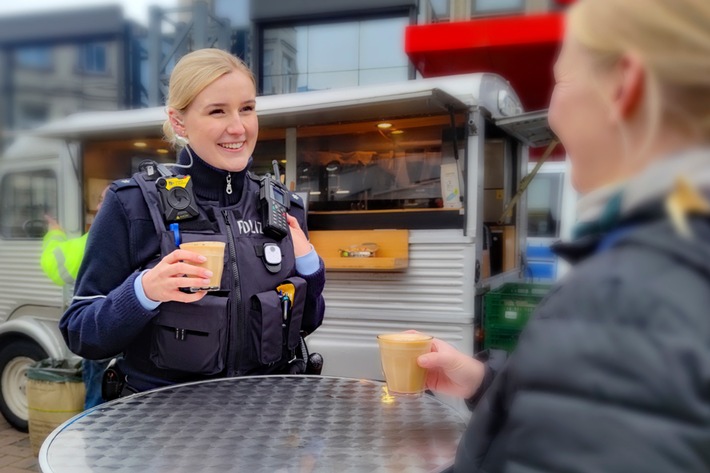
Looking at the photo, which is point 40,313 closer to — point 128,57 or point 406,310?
point 406,310

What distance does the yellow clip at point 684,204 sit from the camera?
575 mm

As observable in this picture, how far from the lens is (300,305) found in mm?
1947

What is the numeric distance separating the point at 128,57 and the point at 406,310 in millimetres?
8436

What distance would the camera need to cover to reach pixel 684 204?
0.58m

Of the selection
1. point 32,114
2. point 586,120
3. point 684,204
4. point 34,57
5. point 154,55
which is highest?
point 154,55

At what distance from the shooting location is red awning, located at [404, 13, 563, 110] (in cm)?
667

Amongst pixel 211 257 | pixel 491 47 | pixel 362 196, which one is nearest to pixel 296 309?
pixel 211 257

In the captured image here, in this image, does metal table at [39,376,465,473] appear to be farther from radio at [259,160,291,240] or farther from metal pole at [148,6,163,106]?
metal pole at [148,6,163,106]

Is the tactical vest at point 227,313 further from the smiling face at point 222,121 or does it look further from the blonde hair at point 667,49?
the blonde hair at point 667,49

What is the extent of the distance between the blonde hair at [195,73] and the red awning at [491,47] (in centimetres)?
552

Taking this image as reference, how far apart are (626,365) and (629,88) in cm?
31

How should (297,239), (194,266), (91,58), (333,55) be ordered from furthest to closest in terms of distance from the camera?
(333,55)
(91,58)
(297,239)
(194,266)

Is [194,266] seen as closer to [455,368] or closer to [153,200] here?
[153,200]

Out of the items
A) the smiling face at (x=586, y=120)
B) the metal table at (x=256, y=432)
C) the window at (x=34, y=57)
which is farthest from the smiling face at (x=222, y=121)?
the window at (x=34, y=57)
